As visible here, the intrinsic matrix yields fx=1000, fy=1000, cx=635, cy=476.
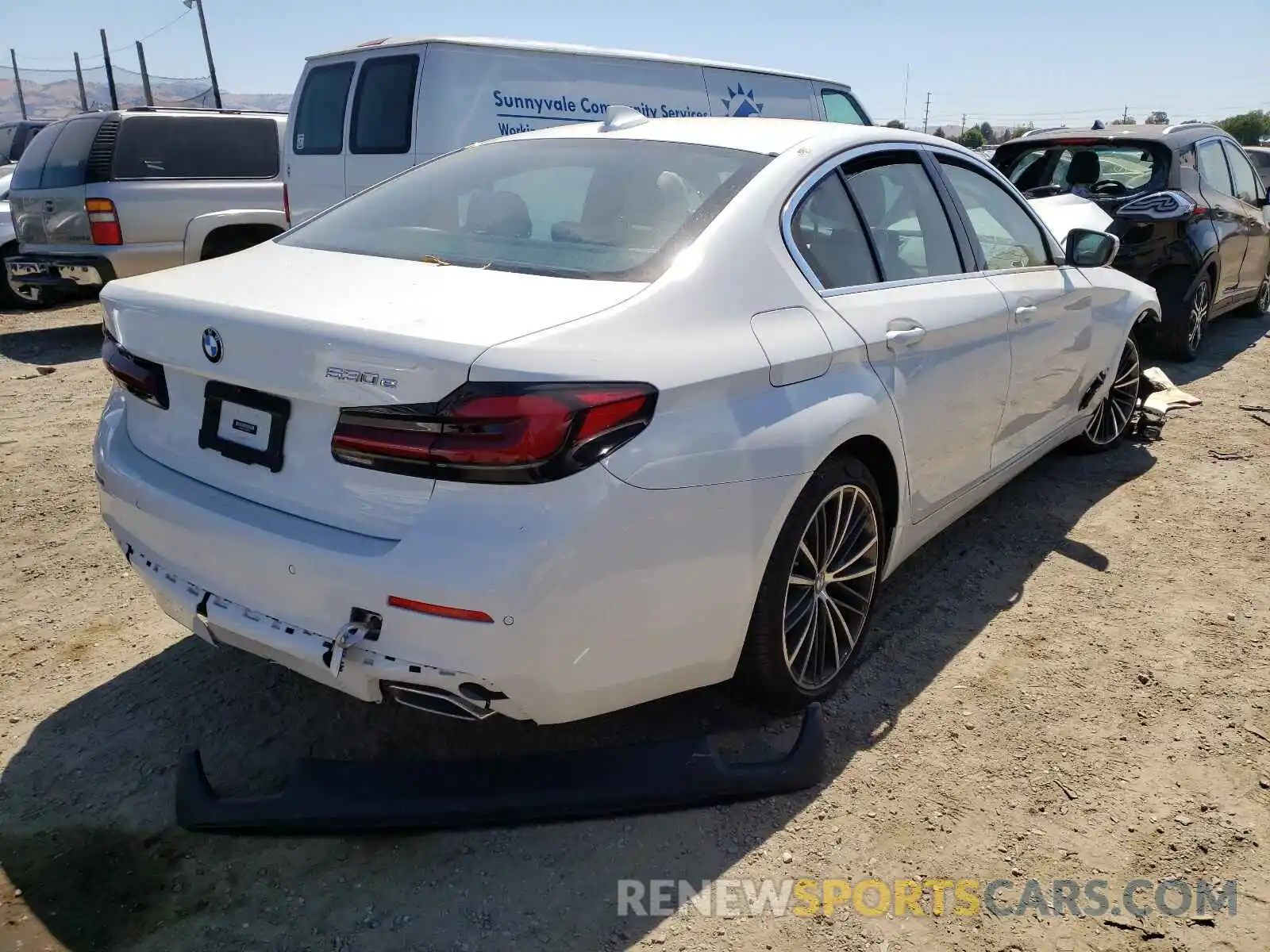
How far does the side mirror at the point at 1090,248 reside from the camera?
4.27 metres

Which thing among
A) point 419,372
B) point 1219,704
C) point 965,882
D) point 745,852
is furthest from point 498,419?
point 1219,704

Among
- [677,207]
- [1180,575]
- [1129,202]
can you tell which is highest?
[677,207]

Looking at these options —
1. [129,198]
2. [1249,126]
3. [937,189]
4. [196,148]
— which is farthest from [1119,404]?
[1249,126]

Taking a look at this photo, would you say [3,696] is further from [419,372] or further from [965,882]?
[965,882]

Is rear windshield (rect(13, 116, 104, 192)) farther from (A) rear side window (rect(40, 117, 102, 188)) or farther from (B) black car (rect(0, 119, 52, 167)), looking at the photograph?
(B) black car (rect(0, 119, 52, 167))

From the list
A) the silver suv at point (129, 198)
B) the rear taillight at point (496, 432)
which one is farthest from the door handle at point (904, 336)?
the silver suv at point (129, 198)

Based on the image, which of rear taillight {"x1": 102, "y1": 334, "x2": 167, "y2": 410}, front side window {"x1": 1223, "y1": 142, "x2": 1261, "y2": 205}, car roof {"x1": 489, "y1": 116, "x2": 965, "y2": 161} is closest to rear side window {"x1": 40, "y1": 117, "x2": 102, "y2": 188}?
car roof {"x1": 489, "y1": 116, "x2": 965, "y2": 161}

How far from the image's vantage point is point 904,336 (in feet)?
10.0

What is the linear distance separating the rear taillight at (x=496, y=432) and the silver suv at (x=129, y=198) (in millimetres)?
7374

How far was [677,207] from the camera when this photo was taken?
2.74 metres

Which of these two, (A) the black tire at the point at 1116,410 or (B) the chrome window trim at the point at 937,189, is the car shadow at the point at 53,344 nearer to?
(B) the chrome window trim at the point at 937,189

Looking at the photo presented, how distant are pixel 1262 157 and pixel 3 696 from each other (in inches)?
666

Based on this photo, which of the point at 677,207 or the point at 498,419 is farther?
the point at 677,207

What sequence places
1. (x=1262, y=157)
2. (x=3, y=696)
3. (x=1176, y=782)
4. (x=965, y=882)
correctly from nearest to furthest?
(x=965, y=882), (x=1176, y=782), (x=3, y=696), (x=1262, y=157)
